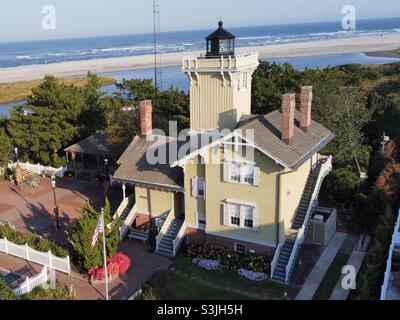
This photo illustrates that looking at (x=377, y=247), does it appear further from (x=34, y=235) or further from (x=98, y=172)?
(x=98, y=172)

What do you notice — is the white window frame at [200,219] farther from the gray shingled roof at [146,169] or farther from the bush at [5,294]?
the bush at [5,294]

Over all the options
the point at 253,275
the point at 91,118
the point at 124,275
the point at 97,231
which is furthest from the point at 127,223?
the point at 91,118

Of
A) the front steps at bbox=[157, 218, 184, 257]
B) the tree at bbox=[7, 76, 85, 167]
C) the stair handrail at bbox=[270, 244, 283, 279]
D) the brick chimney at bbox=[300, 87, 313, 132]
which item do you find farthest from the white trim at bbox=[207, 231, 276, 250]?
the tree at bbox=[7, 76, 85, 167]

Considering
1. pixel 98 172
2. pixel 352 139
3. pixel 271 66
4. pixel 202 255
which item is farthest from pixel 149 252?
pixel 271 66

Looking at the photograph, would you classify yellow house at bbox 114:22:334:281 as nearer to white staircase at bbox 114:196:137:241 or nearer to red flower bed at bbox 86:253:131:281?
white staircase at bbox 114:196:137:241

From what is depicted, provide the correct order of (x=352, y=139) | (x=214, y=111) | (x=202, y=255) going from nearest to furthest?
(x=202, y=255) → (x=214, y=111) → (x=352, y=139)

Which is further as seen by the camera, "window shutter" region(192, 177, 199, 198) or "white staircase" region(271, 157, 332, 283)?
"window shutter" region(192, 177, 199, 198)
